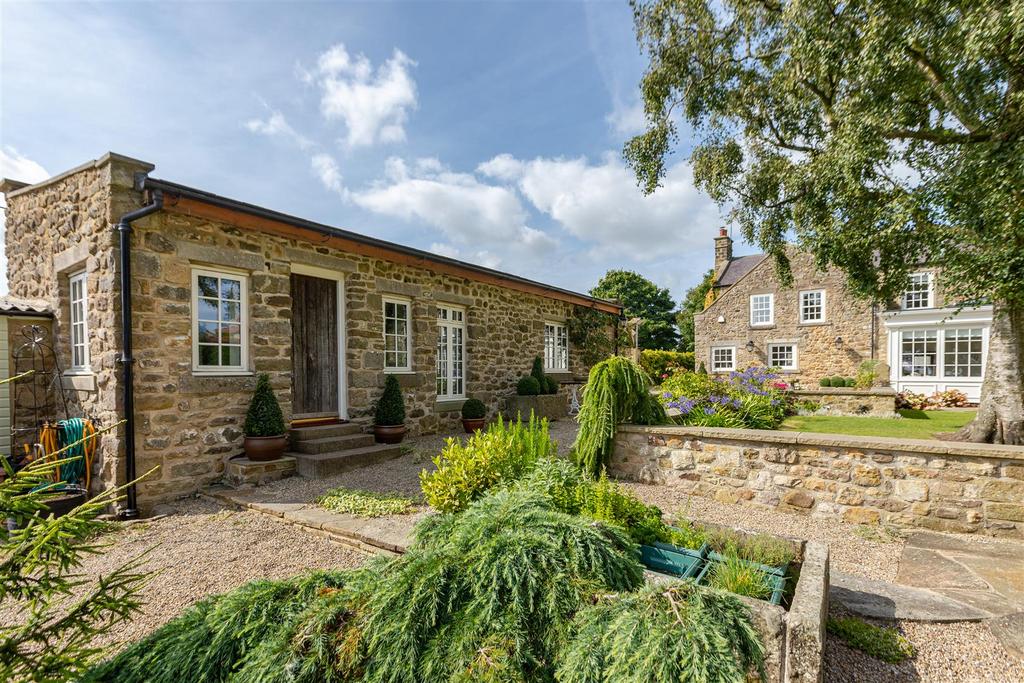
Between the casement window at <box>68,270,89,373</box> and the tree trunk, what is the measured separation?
1166cm

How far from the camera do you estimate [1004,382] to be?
20.1 feet

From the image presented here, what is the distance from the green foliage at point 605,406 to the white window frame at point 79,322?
20.4 ft

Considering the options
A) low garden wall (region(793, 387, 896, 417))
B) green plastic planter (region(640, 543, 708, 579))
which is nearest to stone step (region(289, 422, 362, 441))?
green plastic planter (region(640, 543, 708, 579))

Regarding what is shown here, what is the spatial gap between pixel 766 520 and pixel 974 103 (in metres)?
5.78

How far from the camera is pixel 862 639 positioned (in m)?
2.64

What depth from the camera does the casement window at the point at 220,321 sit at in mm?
5914

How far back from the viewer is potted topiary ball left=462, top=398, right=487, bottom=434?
9477mm

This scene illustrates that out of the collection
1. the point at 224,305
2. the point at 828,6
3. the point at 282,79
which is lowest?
the point at 224,305

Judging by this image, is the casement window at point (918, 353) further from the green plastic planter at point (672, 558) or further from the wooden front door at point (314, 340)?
the wooden front door at point (314, 340)

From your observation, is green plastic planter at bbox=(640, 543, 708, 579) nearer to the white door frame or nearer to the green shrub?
the white door frame

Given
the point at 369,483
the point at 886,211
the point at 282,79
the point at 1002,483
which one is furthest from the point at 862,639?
the point at 282,79

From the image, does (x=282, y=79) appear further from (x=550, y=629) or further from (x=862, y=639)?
(x=862, y=639)

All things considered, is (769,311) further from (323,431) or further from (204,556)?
(204,556)

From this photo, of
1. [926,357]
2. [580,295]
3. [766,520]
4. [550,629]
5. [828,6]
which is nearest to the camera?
[550,629]
